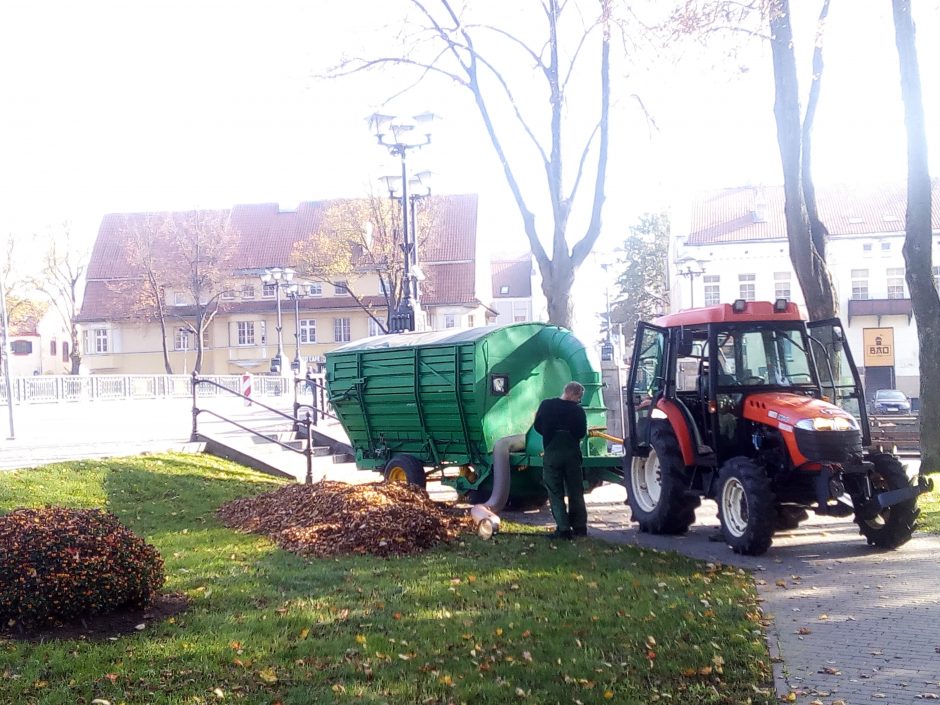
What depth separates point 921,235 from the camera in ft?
51.9

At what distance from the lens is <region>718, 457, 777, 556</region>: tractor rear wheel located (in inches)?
411

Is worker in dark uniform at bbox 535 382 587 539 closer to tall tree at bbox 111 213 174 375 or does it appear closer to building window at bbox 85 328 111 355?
tall tree at bbox 111 213 174 375

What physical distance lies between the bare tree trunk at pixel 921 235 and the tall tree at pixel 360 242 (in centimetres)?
3323

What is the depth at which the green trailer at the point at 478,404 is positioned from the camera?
45.7 ft

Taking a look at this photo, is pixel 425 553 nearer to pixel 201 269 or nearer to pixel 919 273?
pixel 919 273

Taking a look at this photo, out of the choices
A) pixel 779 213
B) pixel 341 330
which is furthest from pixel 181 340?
pixel 779 213

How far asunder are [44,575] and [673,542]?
7092 millimetres

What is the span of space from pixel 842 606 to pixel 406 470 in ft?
26.1

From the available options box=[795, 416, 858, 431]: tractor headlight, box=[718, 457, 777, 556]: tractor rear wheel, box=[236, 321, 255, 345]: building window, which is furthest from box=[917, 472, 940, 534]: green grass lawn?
box=[236, 321, 255, 345]: building window

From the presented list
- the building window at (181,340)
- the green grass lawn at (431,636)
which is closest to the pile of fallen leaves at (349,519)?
the green grass lawn at (431,636)

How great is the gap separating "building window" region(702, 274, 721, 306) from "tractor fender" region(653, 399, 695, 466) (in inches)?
1979

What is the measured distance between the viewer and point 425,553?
10492 millimetres

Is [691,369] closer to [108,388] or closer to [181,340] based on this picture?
[108,388]

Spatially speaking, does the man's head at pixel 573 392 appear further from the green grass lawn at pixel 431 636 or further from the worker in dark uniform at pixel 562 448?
the green grass lawn at pixel 431 636
